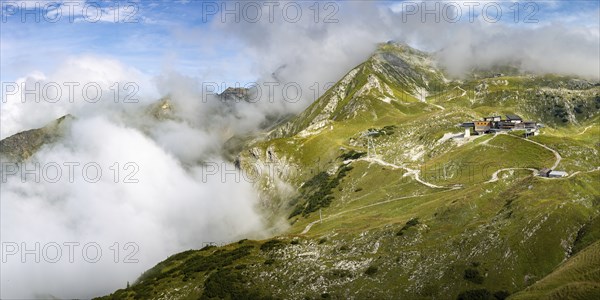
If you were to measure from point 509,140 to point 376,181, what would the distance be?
52.8 meters

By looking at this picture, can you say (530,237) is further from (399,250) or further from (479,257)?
(399,250)

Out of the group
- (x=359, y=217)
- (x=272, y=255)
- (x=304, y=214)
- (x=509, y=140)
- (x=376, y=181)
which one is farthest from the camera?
(x=304, y=214)

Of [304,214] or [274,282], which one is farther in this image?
[304,214]

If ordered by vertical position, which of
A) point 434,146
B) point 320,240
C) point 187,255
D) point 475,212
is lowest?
point 187,255

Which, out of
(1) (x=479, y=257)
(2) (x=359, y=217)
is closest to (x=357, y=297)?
(1) (x=479, y=257)

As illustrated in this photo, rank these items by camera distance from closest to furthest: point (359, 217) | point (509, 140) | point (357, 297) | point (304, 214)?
point (357, 297) < point (359, 217) < point (509, 140) < point (304, 214)

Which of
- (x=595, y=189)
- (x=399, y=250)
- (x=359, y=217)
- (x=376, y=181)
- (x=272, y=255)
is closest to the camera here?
(x=399, y=250)

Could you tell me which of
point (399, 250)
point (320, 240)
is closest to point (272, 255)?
point (320, 240)

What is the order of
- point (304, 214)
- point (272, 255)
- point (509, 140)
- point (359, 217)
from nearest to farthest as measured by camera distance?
point (272, 255), point (359, 217), point (509, 140), point (304, 214)

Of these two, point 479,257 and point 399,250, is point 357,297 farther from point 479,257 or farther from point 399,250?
point 479,257

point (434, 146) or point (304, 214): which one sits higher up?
point (434, 146)

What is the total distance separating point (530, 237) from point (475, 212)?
20.3 metres

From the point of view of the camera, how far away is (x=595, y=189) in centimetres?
9850

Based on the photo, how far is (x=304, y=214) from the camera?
190 m
